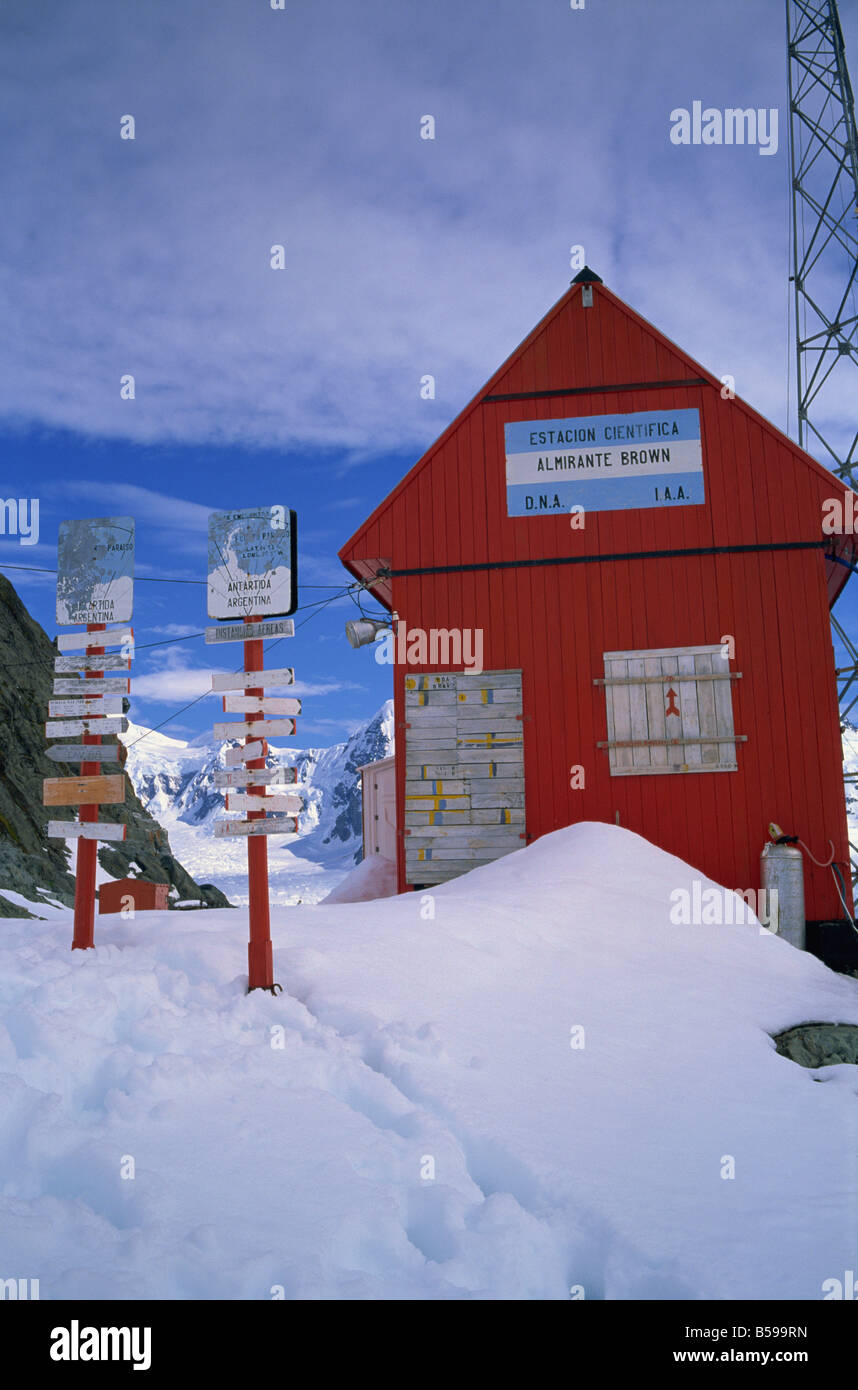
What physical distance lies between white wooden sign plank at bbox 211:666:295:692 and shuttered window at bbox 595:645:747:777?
18.6ft

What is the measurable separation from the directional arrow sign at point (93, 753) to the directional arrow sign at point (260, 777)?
1.18 m

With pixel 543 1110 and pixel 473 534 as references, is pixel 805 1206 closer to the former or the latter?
pixel 543 1110

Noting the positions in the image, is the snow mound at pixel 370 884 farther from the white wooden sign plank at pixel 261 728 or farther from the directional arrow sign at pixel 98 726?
the white wooden sign plank at pixel 261 728

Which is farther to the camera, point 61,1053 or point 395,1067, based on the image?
point 395,1067

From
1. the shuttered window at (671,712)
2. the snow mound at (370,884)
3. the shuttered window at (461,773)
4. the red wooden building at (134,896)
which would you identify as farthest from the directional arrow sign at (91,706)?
the snow mound at (370,884)

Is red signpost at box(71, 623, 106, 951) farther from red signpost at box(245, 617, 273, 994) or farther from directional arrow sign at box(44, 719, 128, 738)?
red signpost at box(245, 617, 273, 994)

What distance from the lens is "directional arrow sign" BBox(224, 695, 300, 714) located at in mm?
6035

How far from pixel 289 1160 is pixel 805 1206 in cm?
216

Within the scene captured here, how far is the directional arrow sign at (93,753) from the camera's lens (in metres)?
6.80

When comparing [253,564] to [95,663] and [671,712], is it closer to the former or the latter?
[95,663]

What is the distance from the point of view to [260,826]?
5.91 metres
